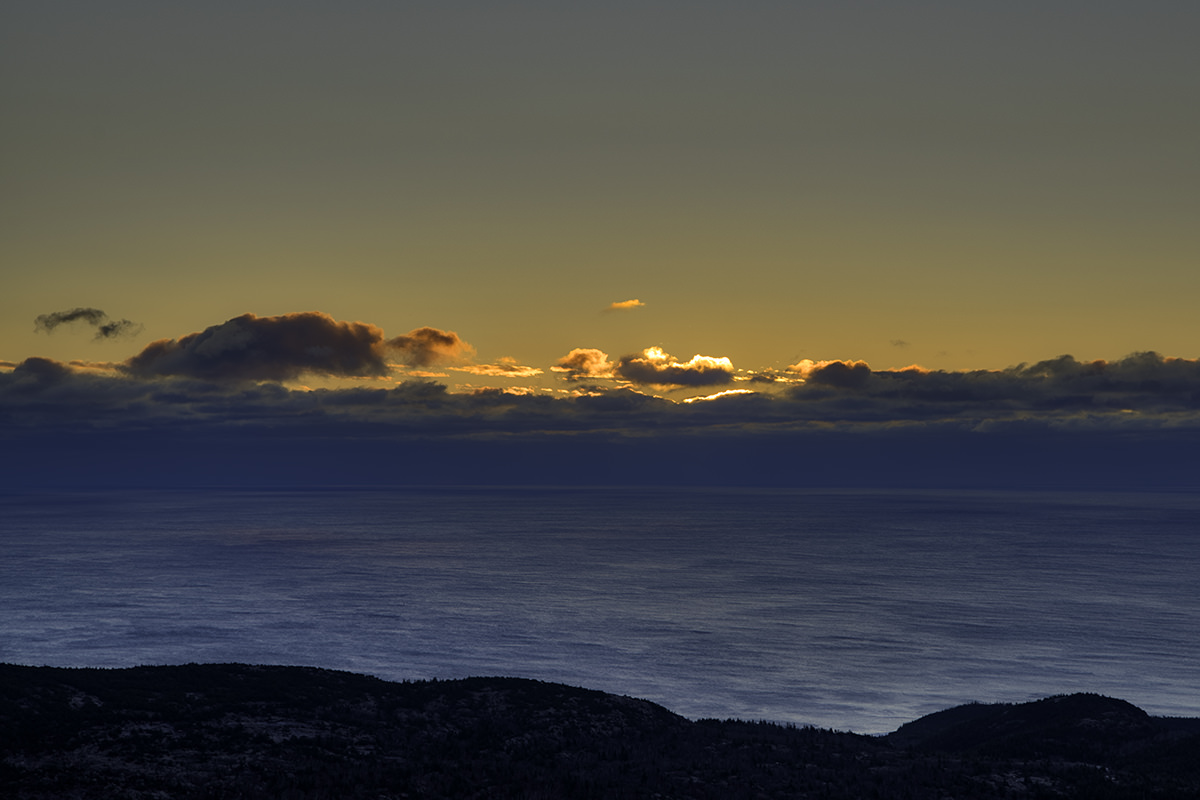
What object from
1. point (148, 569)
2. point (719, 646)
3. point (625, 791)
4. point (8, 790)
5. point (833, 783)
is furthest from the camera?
point (148, 569)

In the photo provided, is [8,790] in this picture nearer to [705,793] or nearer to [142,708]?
[142,708]

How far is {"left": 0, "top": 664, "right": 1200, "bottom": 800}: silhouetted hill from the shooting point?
34.3 metres

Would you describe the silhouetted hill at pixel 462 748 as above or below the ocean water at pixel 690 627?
above

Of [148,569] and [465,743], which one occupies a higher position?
[465,743]

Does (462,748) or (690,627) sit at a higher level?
(462,748)

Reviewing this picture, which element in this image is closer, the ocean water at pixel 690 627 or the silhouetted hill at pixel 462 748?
the silhouetted hill at pixel 462 748

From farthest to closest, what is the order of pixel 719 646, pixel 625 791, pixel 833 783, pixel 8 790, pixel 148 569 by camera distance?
pixel 148 569 < pixel 719 646 < pixel 833 783 < pixel 625 791 < pixel 8 790

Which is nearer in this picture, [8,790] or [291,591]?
[8,790]

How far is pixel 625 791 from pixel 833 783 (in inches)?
366

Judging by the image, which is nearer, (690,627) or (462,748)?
(462,748)

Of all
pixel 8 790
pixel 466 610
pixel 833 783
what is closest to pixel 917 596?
pixel 466 610

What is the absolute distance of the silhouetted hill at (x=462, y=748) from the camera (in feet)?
112

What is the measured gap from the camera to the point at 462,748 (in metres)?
42.7

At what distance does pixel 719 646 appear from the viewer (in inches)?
4043
